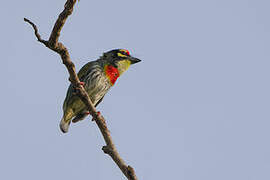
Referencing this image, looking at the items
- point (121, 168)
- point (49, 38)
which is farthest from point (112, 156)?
point (49, 38)

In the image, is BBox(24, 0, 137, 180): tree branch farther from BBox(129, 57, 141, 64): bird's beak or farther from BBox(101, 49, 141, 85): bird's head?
BBox(129, 57, 141, 64): bird's beak

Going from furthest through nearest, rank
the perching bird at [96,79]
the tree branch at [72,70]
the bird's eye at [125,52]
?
1. the bird's eye at [125,52]
2. the perching bird at [96,79]
3. the tree branch at [72,70]

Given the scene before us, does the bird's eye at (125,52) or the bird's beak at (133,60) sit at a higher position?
the bird's eye at (125,52)

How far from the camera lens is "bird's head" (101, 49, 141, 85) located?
709cm

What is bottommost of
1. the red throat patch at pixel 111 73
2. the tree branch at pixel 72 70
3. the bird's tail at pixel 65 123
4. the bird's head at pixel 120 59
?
the tree branch at pixel 72 70

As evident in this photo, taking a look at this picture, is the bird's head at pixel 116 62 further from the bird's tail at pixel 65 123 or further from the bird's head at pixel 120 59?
the bird's tail at pixel 65 123

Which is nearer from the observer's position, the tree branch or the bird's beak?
the tree branch

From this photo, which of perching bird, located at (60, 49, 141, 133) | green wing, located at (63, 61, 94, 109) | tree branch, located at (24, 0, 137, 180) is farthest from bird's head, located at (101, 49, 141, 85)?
tree branch, located at (24, 0, 137, 180)

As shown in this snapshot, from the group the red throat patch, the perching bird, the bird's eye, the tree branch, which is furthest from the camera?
the bird's eye

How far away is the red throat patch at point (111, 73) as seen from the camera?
707 cm

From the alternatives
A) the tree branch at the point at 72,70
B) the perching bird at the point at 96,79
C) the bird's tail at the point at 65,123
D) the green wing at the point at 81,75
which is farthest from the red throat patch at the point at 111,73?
the tree branch at the point at 72,70

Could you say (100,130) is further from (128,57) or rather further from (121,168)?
(128,57)

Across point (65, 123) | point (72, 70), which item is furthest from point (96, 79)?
point (72, 70)

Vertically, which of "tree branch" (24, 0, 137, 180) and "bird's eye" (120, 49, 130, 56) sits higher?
"bird's eye" (120, 49, 130, 56)
